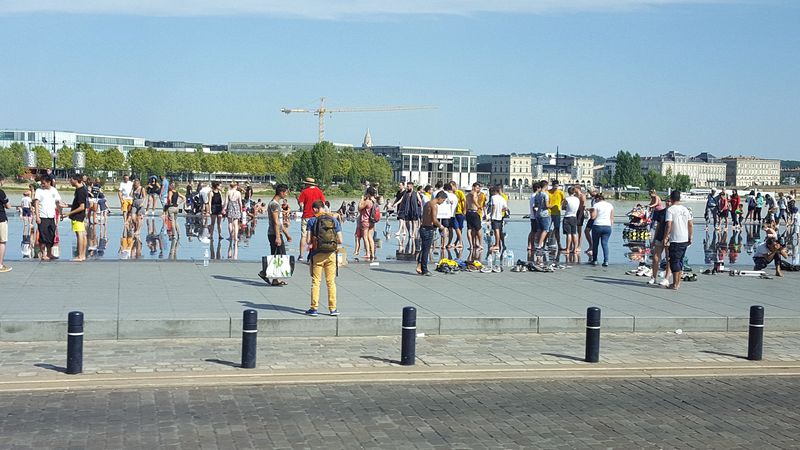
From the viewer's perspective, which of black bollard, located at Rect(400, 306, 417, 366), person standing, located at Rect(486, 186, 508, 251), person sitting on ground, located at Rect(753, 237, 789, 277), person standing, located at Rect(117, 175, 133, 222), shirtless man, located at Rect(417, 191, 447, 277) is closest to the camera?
black bollard, located at Rect(400, 306, 417, 366)

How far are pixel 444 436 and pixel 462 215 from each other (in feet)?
59.4

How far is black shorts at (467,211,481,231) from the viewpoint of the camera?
23484 mm

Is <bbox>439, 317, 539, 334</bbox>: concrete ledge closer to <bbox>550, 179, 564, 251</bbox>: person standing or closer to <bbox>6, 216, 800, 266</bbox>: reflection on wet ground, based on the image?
<bbox>6, 216, 800, 266</bbox>: reflection on wet ground

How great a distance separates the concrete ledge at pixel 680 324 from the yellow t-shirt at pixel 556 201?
953cm

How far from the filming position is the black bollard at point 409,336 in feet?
36.7

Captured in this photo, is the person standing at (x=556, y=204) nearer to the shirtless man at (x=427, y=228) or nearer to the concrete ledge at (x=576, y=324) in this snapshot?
the shirtless man at (x=427, y=228)

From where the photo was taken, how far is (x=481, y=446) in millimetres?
7969

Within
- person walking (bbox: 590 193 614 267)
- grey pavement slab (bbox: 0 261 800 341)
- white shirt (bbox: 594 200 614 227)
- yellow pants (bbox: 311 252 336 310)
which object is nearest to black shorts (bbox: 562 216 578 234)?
person walking (bbox: 590 193 614 267)

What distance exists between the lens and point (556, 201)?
24.2 metres

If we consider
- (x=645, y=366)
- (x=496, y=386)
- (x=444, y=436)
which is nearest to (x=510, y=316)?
(x=645, y=366)

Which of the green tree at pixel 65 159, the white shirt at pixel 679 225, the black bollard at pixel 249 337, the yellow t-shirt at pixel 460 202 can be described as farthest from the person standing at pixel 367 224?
the green tree at pixel 65 159

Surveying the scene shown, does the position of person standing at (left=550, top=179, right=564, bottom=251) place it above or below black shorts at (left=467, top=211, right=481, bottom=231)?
above

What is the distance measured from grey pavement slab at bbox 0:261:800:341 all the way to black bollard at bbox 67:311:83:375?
217 cm

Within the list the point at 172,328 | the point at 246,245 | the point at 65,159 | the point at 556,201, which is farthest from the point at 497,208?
the point at 65,159
